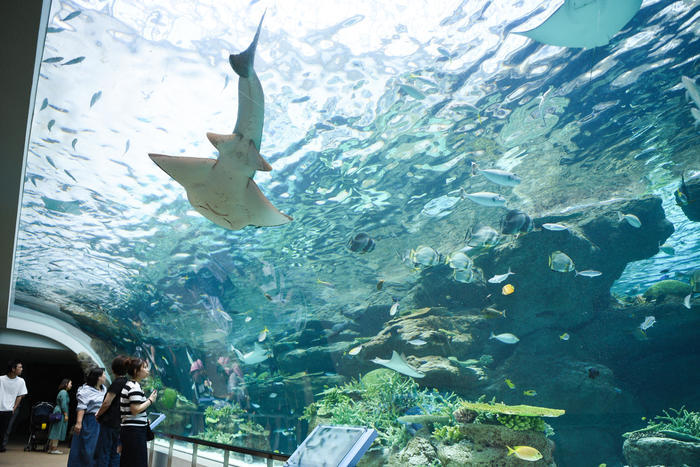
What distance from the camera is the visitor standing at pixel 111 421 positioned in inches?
150

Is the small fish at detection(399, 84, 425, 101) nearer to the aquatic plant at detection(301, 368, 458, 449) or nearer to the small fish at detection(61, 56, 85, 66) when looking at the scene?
the small fish at detection(61, 56, 85, 66)

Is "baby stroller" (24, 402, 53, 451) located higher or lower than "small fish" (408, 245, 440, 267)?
lower

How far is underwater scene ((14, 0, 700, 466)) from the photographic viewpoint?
17.9ft

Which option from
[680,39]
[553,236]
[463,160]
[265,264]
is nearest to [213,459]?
[265,264]

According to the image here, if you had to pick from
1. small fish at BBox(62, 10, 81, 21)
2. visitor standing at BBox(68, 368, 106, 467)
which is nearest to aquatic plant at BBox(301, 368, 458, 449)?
visitor standing at BBox(68, 368, 106, 467)

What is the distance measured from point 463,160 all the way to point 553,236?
12.1 ft

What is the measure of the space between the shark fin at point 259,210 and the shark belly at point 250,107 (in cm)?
64

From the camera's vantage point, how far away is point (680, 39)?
258 inches

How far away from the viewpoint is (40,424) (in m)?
12.7

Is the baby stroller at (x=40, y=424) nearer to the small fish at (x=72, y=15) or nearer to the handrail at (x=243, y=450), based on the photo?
the handrail at (x=243, y=450)

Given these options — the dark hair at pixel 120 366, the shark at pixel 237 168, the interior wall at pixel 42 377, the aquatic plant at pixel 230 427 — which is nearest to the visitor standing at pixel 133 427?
the dark hair at pixel 120 366

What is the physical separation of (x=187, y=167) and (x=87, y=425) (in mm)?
3932

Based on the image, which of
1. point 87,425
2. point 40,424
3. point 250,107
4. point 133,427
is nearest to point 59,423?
point 40,424

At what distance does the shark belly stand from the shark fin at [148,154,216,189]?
0.68m
